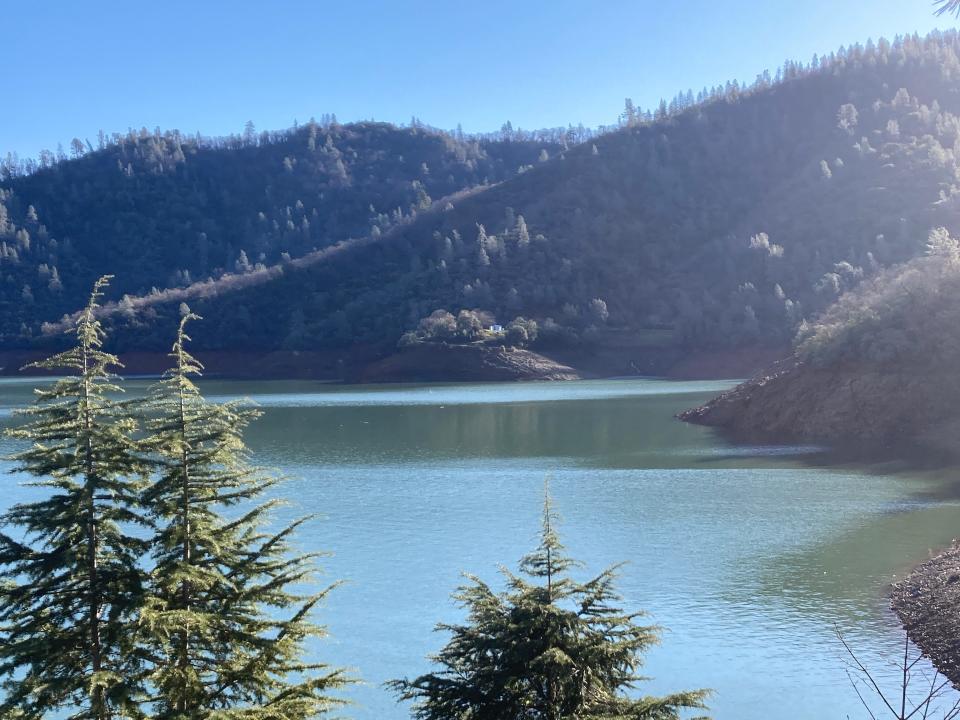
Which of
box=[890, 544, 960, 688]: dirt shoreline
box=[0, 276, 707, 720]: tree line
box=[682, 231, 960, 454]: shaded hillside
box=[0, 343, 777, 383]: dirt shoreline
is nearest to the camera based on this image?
box=[0, 276, 707, 720]: tree line

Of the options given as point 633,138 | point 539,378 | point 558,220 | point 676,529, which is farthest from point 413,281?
point 676,529

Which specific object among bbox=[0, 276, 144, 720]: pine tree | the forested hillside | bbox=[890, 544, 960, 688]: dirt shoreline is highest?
the forested hillside

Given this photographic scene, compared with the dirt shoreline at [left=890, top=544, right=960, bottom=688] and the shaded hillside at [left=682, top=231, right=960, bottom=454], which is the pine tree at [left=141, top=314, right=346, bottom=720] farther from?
the shaded hillside at [left=682, top=231, right=960, bottom=454]

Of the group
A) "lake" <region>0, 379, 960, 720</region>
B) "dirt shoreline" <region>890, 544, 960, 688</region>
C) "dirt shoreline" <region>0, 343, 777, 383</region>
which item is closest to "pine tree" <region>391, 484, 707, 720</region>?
"lake" <region>0, 379, 960, 720</region>

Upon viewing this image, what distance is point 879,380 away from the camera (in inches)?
1999

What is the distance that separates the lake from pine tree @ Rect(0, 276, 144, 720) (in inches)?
109

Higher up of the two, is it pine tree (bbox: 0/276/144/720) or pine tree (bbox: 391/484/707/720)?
pine tree (bbox: 0/276/144/720)

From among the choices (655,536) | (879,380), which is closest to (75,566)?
(655,536)

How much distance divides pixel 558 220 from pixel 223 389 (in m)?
61.1

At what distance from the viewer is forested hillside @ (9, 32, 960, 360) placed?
374 feet

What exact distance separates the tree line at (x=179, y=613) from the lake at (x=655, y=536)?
6.97 feet

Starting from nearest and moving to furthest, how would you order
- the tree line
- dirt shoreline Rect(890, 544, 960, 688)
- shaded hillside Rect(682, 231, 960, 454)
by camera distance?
the tree line, dirt shoreline Rect(890, 544, 960, 688), shaded hillside Rect(682, 231, 960, 454)

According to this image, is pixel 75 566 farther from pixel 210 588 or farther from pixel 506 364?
pixel 506 364

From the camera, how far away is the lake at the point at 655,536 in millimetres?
17750
